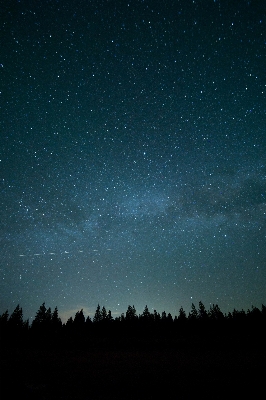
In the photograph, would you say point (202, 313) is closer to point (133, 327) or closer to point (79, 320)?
point (133, 327)

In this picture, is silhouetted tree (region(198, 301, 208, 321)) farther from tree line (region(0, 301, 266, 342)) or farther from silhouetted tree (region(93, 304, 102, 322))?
silhouetted tree (region(93, 304, 102, 322))

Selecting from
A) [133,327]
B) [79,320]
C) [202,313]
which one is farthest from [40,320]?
[202,313]

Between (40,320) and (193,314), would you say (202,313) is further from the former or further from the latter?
(40,320)

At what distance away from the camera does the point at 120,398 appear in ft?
32.7

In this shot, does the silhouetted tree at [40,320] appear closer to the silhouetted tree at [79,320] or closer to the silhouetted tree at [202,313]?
the silhouetted tree at [79,320]

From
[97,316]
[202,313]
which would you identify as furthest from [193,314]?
[97,316]

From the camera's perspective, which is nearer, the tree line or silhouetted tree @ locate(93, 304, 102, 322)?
the tree line

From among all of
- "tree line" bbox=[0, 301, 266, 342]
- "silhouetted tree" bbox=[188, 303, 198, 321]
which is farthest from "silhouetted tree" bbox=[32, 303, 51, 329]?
"silhouetted tree" bbox=[188, 303, 198, 321]

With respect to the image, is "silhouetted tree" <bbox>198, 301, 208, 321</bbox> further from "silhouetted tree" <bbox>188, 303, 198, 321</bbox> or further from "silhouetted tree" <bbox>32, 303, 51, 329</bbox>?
"silhouetted tree" <bbox>32, 303, 51, 329</bbox>

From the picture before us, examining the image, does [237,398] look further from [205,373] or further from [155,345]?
[155,345]

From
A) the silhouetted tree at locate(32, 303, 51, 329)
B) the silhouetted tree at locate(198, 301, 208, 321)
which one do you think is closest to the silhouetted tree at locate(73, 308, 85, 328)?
the silhouetted tree at locate(32, 303, 51, 329)

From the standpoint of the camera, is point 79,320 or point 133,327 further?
point 79,320

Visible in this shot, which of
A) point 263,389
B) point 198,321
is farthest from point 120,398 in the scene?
point 198,321

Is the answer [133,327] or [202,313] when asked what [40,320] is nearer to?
[133,327]
